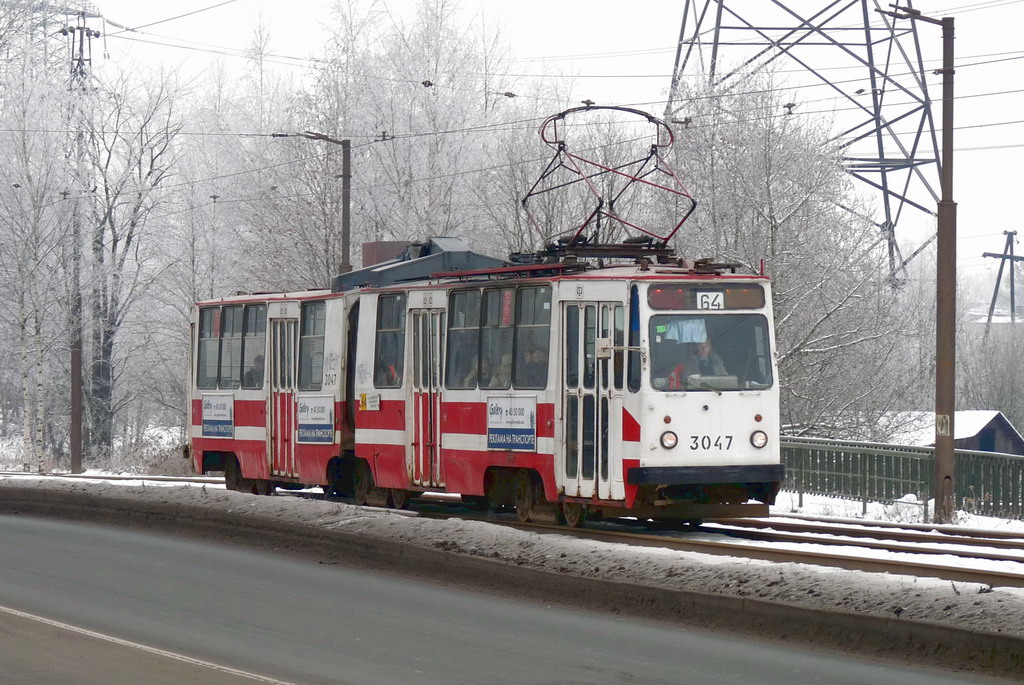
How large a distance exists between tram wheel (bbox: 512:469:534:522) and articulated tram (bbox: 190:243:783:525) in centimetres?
2

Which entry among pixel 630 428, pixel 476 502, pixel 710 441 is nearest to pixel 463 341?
pixel 476 502

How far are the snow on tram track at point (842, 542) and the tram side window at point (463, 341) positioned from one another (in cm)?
174

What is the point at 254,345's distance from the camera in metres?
22.4

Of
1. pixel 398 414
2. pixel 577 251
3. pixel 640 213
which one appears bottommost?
pixel 398 414

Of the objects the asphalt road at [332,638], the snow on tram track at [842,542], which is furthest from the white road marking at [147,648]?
the snow on tram track at [842,542]

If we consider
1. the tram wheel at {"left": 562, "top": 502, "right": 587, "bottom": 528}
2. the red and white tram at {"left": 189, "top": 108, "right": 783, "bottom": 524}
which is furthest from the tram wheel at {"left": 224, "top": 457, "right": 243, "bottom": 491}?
the tram wheel at {"left": 562, "top": 502, "right": 587, "bottom": 528}

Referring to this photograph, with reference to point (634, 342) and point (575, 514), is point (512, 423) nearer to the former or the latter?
point (575, 514)

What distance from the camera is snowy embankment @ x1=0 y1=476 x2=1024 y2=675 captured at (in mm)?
9031

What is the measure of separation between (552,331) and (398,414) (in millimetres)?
3393

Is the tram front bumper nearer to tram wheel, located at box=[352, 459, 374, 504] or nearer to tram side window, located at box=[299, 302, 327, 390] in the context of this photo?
tram wheel, located at box=[352, 459, 374, 504]

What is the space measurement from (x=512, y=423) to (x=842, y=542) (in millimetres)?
4027

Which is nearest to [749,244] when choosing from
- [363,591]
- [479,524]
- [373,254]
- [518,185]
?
[518,185]

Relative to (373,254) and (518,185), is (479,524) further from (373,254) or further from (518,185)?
(518,185)

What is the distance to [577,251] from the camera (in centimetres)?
1742
